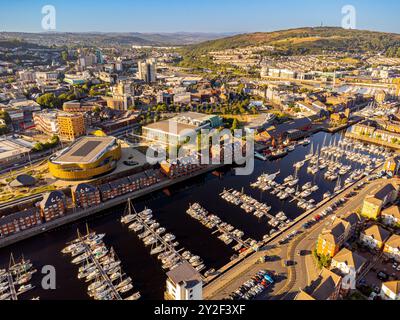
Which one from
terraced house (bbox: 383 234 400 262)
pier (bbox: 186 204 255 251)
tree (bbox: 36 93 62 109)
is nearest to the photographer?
terraced house (bbox: 383 234 400 262)

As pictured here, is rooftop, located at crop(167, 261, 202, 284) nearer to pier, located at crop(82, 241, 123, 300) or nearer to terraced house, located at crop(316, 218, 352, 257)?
pier, located at crop(82, 241, 123, 300)

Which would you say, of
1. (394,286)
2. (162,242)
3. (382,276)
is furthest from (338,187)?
(162,242)

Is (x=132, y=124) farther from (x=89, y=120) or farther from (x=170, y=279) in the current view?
(x=170, y=279)

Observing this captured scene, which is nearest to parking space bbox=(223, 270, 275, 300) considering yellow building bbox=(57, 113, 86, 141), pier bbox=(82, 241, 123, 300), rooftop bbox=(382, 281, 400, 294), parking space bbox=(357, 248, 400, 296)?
parking space bbox=(357, 248, 400, 296)

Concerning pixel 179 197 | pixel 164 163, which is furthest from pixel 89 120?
pixel 179 197

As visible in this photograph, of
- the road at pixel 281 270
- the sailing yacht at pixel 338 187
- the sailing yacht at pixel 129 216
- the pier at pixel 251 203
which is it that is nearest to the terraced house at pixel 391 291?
the road at pixel 281 270

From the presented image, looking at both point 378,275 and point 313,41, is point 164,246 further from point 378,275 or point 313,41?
point 313,41
